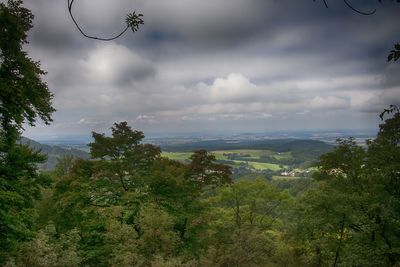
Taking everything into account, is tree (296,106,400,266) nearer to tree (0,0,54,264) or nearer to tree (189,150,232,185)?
tree (189,150,232,185)

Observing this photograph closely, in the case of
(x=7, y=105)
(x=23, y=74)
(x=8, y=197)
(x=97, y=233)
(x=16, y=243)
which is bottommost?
(x=97, y=233)

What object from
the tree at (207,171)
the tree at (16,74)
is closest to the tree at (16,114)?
the tree at (16,74)

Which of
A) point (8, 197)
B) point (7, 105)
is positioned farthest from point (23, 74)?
point (8, 197)

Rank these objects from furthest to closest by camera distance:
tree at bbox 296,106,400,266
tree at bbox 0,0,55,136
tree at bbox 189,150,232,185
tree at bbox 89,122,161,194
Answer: tree at bbox 189,150,232,185
tree at bbox 89,122,161,194
tree at bbox 296,106,400,266
tree at bbox 0,0,55,136

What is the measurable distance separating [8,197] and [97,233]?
10.2 metres

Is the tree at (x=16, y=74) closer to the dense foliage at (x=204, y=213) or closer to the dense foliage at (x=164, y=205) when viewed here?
the dense foliage at (x=164, y=205)

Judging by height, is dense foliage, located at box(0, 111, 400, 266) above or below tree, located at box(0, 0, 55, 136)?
below

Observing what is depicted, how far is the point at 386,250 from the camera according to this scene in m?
17.1

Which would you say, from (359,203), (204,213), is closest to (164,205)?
(204,213)

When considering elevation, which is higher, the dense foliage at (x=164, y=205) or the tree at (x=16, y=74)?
the tree at (x=16, y=74)

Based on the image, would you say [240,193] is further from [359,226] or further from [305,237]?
[359,226]

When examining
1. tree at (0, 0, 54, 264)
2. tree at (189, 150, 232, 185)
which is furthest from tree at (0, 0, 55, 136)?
tree at (189, 150, 232, 185)

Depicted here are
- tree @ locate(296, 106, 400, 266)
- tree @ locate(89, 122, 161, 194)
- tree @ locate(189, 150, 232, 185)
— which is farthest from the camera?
tree @ locate(189, 150, 232, 185)

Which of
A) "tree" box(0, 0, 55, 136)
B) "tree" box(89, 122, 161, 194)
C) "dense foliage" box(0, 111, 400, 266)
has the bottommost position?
"dense foliage" box(0, 111, 400, 266)
